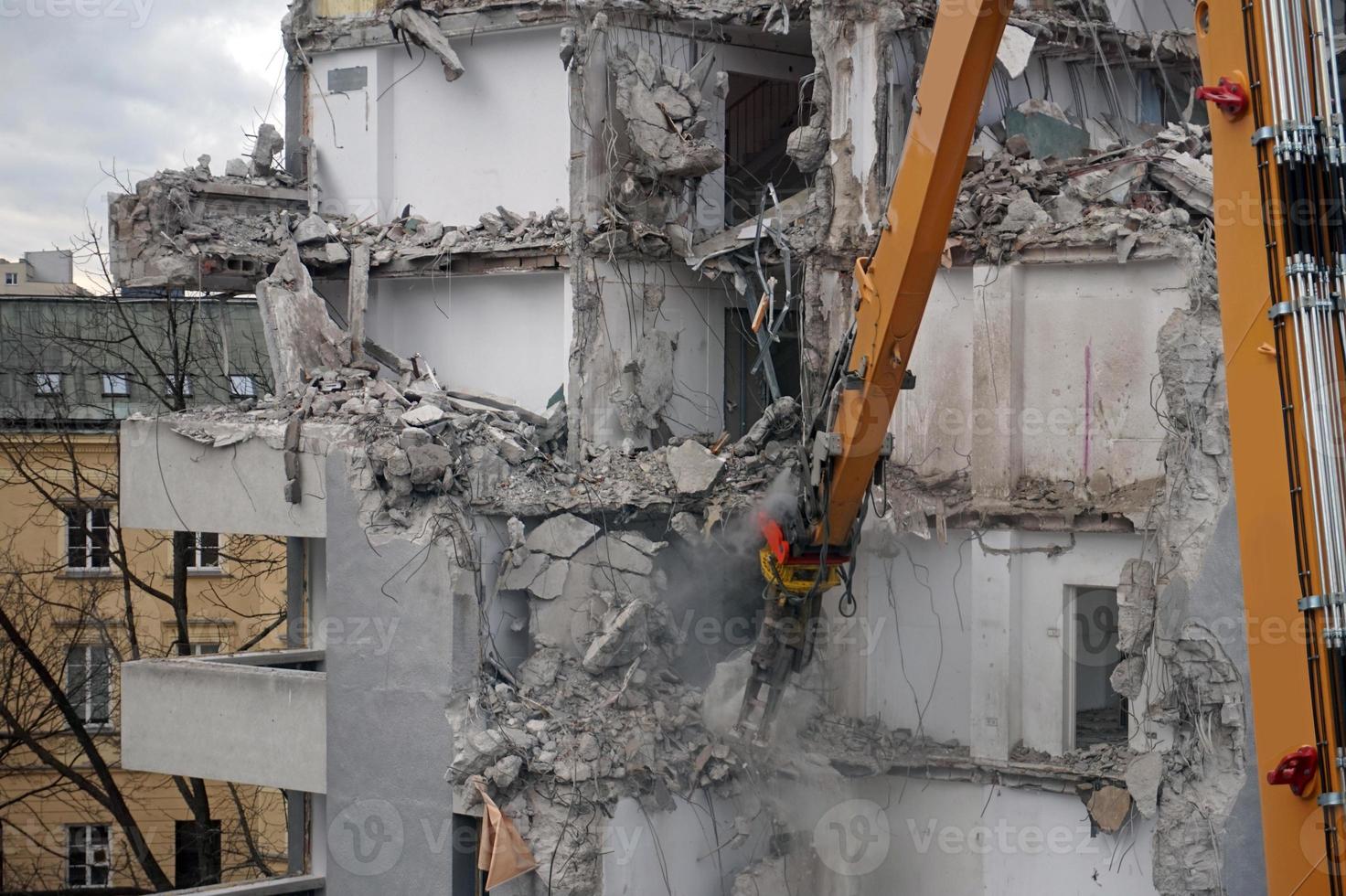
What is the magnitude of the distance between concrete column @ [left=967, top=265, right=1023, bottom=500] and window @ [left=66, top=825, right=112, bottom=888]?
742 inches

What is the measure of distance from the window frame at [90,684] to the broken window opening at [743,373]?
12.1m

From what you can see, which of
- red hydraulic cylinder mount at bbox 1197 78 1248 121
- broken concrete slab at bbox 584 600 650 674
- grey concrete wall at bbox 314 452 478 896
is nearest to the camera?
red hydraulic cylinder mount at bbox 1197 78 1248 121

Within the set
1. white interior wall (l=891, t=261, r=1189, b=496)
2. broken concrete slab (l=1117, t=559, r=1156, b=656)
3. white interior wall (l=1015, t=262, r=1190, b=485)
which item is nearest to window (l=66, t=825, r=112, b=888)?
white interior wall (l=891, t=261, r=1189, b=496)

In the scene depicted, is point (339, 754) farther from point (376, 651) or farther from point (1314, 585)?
point (1314, 585)

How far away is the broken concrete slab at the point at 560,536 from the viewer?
37.1 ft

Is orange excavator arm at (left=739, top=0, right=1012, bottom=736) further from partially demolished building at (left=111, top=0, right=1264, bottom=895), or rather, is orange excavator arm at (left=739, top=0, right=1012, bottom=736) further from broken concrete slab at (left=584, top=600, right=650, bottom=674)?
broken concrete slab at (left=584, top=600, right=650, bottom=674)

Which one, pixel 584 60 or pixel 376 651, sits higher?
pixel 584 60

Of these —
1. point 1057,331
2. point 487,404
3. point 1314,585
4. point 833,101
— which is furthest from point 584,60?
point 1314,585

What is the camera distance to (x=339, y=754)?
1150 cm

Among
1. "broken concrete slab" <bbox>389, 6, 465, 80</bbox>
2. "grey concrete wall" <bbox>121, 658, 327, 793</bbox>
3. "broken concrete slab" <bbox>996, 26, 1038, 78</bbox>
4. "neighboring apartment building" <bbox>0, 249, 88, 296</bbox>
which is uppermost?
"neighboring apartment building" <bbox>0, 249, 88, 296</bbox>

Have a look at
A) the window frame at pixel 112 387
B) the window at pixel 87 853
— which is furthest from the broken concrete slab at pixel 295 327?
the window at pixel 87 853

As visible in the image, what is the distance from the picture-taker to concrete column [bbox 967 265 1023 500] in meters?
11.5

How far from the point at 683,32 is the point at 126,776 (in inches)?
674

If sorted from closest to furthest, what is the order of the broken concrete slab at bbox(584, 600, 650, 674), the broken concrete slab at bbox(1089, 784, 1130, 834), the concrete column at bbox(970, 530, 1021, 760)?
1. the broken concrete slab at bbox(1089, 784, 1130, 834)
2. the broken concrete slab at bbox(584, 600, 650, 674)
3. the concrete column at bbox(970, 530, 1021, 760)
